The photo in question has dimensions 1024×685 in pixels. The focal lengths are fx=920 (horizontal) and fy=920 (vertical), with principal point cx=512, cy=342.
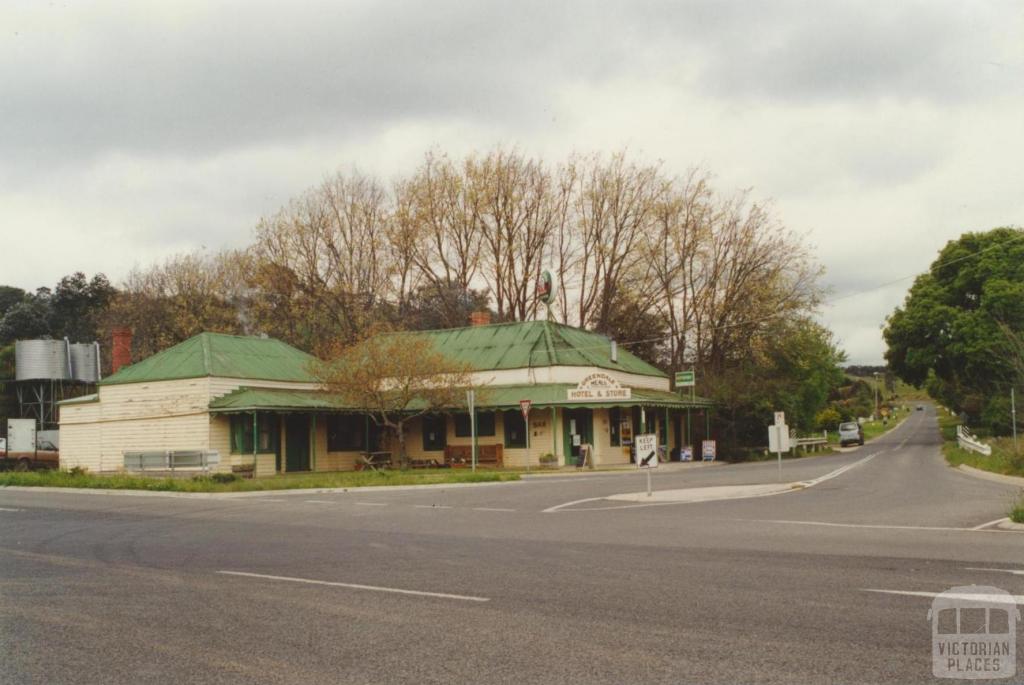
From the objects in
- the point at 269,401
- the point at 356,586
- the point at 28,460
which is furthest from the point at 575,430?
the point at 356,586

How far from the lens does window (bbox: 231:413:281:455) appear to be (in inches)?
1484

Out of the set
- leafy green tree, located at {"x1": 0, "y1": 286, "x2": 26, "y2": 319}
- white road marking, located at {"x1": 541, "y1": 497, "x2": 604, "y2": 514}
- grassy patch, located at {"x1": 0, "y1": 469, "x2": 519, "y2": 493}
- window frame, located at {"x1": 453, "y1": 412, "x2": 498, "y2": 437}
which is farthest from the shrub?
leafy green tree, located at {"x1": 0, "y1": 286, "x2": 26, "y2": 319}

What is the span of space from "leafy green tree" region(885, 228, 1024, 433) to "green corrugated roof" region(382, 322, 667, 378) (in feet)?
71.1

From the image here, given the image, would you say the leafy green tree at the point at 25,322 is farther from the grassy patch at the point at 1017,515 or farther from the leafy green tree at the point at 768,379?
the grassy patch at the point at 1017,515

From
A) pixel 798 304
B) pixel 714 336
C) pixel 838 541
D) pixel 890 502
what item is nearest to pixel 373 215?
pixel 714 336

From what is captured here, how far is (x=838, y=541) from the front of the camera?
42.0 ft

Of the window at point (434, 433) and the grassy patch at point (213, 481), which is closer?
the grassy patch at point (213, 481)

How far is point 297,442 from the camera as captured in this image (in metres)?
40.8

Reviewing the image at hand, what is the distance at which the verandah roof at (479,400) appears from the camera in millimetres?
36656

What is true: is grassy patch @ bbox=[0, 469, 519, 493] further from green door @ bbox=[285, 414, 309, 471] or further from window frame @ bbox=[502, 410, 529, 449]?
window frame @ bbox=[502, 410, 529, 449]

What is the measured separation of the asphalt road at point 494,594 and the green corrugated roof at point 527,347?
26.2 metres

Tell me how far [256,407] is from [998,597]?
102 ft

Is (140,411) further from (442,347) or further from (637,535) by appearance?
(637,535)

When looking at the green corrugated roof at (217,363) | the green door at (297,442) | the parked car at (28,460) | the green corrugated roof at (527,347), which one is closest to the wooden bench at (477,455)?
the green corrugated roof at (527,347)
